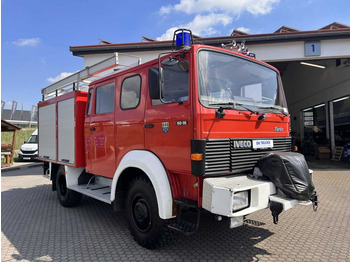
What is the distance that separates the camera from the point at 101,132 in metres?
4.58

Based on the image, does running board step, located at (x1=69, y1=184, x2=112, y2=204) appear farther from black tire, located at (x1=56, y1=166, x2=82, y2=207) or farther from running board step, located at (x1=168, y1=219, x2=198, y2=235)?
running board step, located at (x1=168, y1=219, x2=198, y2=235)

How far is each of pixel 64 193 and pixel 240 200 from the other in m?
4.51

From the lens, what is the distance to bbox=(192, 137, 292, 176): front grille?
2.90 m

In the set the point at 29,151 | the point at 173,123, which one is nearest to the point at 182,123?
the point at 173,123

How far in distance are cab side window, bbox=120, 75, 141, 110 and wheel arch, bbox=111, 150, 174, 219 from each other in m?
0.73

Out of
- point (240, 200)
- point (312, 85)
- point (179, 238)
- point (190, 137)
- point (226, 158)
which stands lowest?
point (179, 238)

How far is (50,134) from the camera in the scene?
6.25 metres

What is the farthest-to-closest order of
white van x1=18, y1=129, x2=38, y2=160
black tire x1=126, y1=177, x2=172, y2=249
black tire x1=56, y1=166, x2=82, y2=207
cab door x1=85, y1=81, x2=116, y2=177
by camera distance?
white van x1=18, y1=129, x2=38, y2=160 < black tire x1=56, y1=166, x2=82, y2=207 < cab door x1=85, y1=81, x2=116, y2=177 < black tire x1=126, y1=177, x2=172, y2=249

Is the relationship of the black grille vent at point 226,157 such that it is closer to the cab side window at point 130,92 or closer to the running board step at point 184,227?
the running board step at point 184,227

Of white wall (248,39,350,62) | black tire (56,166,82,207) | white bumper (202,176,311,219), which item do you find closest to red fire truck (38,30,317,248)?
white bumper (202,176,311,219)

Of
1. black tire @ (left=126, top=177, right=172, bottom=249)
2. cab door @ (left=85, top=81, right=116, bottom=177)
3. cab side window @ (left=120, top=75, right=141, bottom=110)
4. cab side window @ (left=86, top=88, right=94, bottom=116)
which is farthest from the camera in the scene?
cab side window @ (left=86, top=88, right=94, bottom=116)

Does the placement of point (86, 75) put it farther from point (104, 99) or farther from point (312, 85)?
point (312, 85)

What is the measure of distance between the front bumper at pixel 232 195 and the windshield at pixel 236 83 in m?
0.88

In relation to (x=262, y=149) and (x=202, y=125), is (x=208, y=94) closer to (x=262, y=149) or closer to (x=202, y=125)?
(x=202, y=125)
